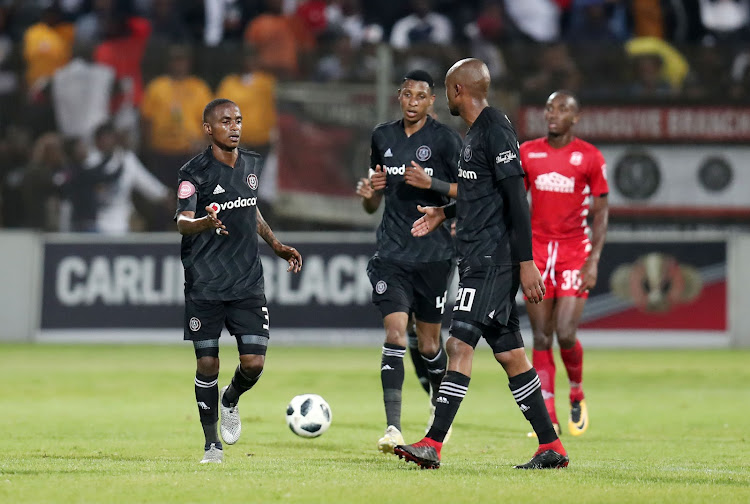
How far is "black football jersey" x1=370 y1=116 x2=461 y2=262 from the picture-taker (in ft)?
27.7

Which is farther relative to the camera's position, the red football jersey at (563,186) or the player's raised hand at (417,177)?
the red football jersey at (563,186)

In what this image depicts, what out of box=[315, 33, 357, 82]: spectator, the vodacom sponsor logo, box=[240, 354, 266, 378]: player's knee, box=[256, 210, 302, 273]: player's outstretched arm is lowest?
box=[240, 354, 266, 378]: player's knee

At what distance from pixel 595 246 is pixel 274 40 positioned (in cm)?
884

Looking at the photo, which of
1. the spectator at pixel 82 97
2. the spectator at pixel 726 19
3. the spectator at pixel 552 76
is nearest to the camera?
the spectator at pixel 552 76

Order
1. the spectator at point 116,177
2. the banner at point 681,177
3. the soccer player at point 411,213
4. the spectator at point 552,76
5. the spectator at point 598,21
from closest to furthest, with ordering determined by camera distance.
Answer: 1. the soccer player at point 411,213
2. the banner at point 681,177
3. the spectator at point 552,76
4. the spectator at point 116,177
5. the spectator at point 598,21

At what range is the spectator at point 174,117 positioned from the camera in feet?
A: 54.9

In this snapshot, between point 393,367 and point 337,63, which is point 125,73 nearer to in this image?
point 337,63

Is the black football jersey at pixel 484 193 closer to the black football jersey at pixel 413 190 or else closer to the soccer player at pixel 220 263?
the soccer player at pixel 220 263

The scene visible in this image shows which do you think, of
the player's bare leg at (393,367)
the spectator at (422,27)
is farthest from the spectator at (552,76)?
the player's bare leg at (393,367)

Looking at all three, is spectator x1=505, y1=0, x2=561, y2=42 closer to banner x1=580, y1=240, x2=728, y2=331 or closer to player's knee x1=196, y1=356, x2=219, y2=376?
banner x1=580, y1=240, x2=728, y2=331

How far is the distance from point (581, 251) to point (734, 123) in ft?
24.2

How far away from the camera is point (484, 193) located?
688cm

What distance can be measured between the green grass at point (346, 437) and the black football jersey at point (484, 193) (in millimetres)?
1203

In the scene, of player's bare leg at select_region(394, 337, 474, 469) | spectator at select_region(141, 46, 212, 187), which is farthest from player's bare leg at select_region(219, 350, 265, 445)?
spectator at select_region(141, 46, 212, 187)
